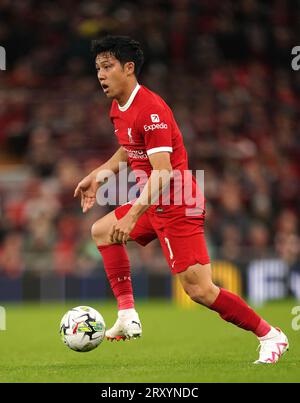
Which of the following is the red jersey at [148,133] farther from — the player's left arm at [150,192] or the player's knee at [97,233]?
the player's knee at [97,233]

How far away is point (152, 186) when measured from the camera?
6.59 meters

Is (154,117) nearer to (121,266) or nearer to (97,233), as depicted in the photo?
(97,233)

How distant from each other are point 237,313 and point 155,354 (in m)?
1.23

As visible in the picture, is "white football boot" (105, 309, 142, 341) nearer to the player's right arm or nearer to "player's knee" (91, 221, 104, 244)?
"player's knee" (91, 221, 104, 244)

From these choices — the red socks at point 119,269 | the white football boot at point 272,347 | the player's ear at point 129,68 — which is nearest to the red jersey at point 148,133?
the player's ear at point 129,68

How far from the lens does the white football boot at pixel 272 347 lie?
677 cm

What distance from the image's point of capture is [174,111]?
1711cm

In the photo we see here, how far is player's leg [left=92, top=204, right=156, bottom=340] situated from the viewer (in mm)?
7219

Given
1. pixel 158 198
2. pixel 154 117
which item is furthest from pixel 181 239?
pixel 154 117

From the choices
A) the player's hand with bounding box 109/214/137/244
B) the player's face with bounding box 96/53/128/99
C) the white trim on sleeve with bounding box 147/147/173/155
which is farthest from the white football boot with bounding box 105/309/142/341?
the player's face with bounding box 96/53/128/99

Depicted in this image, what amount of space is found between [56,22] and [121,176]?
6.15m

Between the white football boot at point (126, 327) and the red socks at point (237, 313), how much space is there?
0.65 metres
